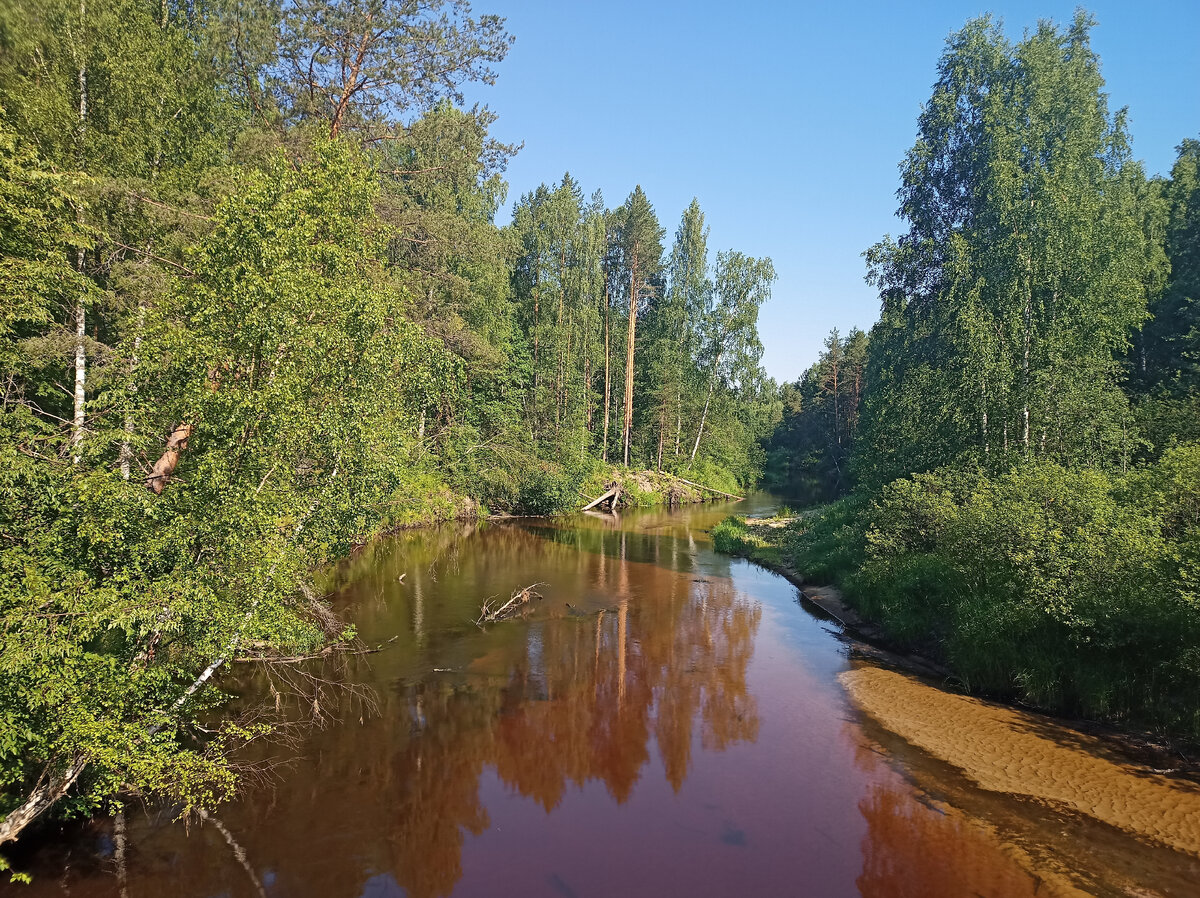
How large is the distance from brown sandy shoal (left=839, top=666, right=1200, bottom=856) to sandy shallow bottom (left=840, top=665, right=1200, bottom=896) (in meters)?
0.01

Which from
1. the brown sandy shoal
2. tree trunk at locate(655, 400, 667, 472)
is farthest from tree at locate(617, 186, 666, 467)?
the brown sandy shoal

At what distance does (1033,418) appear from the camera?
719 inches

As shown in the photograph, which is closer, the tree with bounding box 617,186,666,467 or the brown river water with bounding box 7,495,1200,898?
the brown river water with bounding box 7,495,1200,898

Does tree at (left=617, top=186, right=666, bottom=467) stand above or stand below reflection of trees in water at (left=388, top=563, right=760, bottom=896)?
above

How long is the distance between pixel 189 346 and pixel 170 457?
129 inches

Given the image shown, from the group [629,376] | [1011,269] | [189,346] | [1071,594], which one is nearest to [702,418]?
[629,376]

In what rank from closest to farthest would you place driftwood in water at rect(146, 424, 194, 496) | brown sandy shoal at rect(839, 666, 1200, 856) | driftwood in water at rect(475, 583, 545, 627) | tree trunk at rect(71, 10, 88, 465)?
brown sandy shoal at rect(839, 666, 1200, 856) → driftwood in water at rect(146, 424, 194, 496) → tree trunk at rect(71, 10, 88, 465) → driftwood in water at rect(475, 583, 545, 627)

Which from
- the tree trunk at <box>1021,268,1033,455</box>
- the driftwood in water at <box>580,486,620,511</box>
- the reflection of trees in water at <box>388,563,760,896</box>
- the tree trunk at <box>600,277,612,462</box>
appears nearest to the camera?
the reflection of trees in water at <box>388,563,760,896</box>

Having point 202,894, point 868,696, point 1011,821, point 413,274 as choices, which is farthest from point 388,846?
point 413,274

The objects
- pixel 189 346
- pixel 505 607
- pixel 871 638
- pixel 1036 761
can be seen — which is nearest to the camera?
pixel 189 346

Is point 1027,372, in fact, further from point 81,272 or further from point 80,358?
point 81,272

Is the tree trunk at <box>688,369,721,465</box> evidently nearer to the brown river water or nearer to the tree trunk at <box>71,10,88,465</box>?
the brown river water

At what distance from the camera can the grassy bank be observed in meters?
11.0

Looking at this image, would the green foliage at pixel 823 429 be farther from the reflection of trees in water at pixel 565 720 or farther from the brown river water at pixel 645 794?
the brown river water at pixel 645 794
